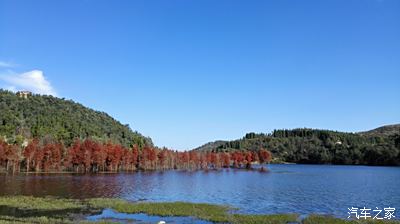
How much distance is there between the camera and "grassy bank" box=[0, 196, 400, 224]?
149 feet

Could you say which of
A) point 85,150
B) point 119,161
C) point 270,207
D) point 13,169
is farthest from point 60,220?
point 119,161

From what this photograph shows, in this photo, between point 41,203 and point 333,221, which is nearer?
point 333,221

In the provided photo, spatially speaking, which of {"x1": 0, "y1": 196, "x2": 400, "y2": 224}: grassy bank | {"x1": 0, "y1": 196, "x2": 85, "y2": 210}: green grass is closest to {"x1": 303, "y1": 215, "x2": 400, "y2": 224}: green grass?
{"x1": 0, "y1": 196, "x2": 400, "y2": 224}: grassy bank

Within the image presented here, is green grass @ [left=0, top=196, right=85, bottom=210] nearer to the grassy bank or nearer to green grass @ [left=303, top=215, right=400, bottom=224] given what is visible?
the grassy bank

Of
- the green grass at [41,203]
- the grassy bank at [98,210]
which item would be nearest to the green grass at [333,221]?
the grassy bank at [98,210]

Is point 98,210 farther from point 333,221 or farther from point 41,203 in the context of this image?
point 333,221

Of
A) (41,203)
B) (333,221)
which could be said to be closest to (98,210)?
(41,203)

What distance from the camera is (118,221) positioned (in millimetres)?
45062

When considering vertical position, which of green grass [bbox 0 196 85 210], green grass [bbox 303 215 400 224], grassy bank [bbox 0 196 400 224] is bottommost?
green grass [bbox 303 215 400 224]

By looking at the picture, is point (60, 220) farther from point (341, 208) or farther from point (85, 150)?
point (85, 150)

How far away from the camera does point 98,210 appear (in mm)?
53969

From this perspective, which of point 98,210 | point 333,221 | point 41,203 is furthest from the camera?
point 41,203

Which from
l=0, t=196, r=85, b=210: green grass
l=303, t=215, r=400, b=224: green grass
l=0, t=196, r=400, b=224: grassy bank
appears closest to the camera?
l=303, t=215, r=400, b=224: green grass

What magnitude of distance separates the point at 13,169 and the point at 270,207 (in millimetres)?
121046
